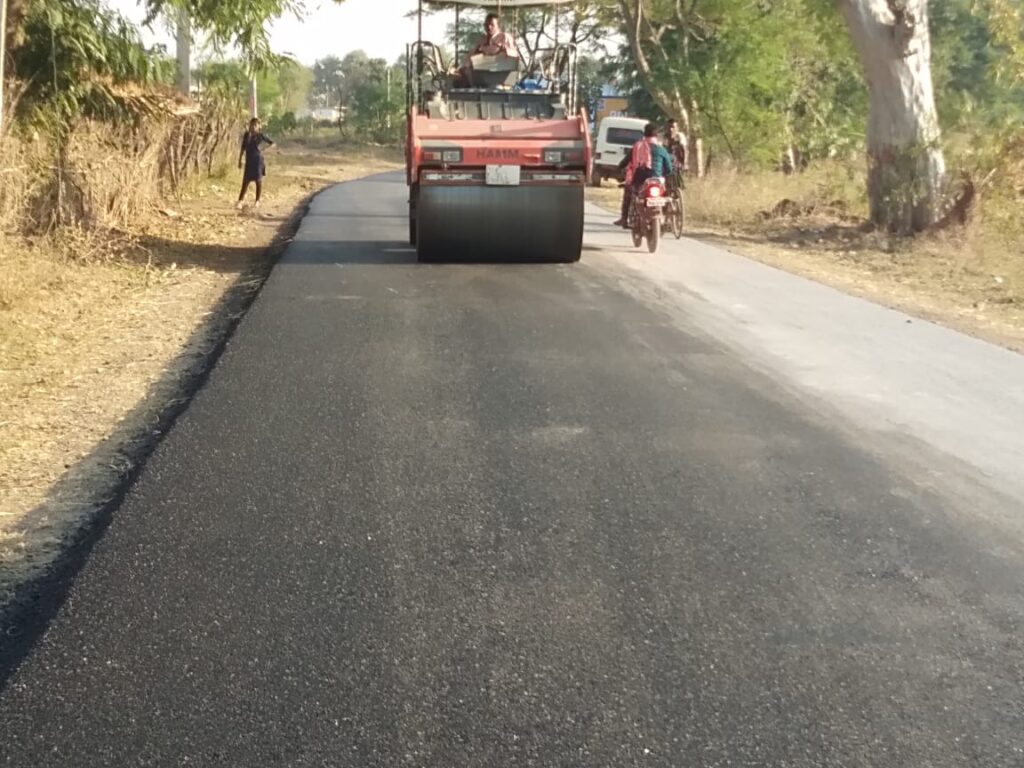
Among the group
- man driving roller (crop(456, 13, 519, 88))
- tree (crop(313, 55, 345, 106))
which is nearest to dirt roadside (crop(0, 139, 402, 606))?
man driving roller (crop(456, 13, 519, 88))

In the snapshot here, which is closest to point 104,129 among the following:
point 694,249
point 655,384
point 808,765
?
point 694,249

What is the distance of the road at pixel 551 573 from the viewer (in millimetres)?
3541

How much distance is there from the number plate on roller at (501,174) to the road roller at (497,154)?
1 cm

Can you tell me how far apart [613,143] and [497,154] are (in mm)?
24930

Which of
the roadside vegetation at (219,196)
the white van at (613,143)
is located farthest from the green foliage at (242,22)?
the white van at (613,143)

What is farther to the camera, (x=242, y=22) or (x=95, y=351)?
(x=242, y=22)

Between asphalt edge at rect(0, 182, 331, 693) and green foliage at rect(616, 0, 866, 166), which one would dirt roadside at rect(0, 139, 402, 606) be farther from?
green foliage at rect(616, 0, 866, 166)

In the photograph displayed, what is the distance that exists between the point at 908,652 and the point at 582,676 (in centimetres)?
112

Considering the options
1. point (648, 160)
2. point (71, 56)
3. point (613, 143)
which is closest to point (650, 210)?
point (648, 160)

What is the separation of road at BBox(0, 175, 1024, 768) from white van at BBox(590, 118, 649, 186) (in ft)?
96.4

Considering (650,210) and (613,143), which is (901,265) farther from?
(613,143)

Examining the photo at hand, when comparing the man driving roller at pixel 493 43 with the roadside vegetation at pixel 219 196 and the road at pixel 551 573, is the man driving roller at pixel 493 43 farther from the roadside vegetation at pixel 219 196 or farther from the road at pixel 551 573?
the road at pixel 551 573

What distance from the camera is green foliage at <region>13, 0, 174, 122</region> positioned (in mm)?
13406

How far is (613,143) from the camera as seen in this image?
3788 cm
